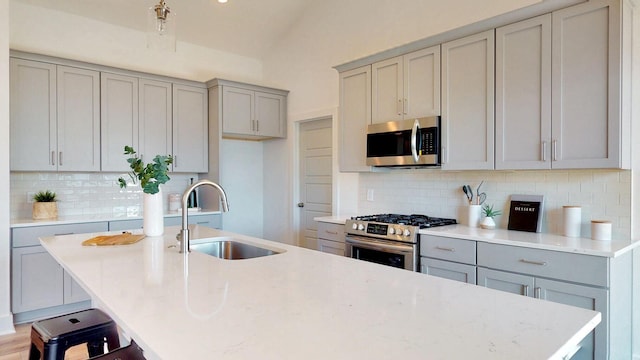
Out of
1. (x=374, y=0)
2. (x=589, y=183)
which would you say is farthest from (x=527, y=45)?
(x=374, y=0)

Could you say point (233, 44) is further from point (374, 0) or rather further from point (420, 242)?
point (420, 242)

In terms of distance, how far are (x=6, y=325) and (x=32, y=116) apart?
181 cm

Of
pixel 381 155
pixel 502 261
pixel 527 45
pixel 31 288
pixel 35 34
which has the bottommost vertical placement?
pixel 31 288

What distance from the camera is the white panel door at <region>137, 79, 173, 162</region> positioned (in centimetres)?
431

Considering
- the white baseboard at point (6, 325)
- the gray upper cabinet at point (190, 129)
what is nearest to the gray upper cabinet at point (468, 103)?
the gray upper cabinet at point (190, 129)

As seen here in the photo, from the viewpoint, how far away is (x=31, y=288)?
353cm

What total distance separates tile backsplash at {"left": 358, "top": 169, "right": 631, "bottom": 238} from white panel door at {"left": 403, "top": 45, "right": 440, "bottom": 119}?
1.95 feet

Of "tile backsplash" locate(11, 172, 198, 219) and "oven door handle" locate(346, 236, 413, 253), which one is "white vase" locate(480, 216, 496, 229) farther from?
"tile backsplash" locate(11, 172, 198, 219)

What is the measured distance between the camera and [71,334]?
165 cm

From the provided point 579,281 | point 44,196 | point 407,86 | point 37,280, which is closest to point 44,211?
point 44,196

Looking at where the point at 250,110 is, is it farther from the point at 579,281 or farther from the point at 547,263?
the point at 579,281

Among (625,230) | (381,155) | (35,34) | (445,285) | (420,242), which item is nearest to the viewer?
(445,285)

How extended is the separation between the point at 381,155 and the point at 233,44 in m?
2.73

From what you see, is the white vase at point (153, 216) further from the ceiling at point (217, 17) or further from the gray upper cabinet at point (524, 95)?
the ceiling at point (217, 17)
